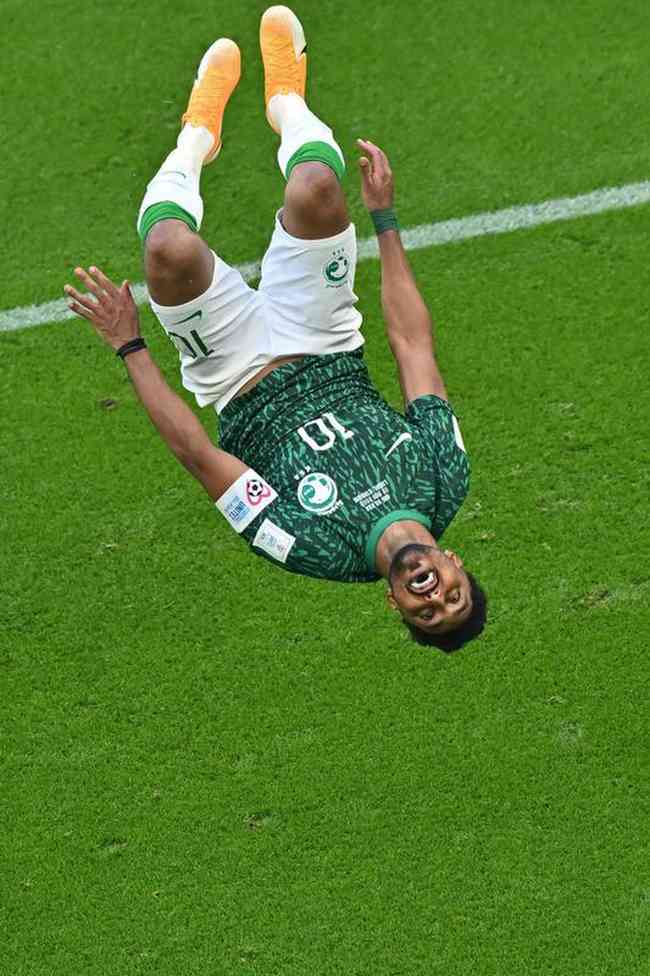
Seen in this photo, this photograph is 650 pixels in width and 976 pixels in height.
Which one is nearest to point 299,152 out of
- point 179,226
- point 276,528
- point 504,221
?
point 179,226

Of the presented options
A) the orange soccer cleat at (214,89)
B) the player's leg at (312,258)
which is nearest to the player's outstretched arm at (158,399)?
the player's leg at (312,258)

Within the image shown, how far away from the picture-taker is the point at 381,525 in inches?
213

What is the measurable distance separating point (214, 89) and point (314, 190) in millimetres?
1091

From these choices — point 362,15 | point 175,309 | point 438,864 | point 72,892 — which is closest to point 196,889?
point 72,892

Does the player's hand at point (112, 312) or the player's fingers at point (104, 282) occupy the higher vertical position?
the player's fingers at point (104, 282)

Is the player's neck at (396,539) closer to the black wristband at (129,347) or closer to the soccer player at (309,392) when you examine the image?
the soccer player at (309,392)

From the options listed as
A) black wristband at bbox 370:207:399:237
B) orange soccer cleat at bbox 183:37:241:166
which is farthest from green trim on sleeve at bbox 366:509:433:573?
orange soccer cleat at bbox 183:37:241:166

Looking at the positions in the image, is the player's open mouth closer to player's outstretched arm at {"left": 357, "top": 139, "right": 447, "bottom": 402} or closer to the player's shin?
player's outstretched arm at {"left": 357, "top": 139, "right": 447, "bottom": 402}

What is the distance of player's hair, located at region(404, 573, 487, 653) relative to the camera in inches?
212

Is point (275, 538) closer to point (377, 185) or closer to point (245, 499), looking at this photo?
point (245, 499)

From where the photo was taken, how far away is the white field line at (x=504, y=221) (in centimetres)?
805

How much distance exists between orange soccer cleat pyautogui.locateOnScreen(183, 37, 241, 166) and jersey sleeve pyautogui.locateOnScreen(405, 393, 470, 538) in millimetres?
1540

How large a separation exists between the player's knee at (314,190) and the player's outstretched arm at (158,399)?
0.67m

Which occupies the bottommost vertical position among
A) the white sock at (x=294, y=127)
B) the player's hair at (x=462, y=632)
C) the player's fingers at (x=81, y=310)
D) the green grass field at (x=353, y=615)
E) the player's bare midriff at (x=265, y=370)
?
the green grass field at (x=353, y=615)
